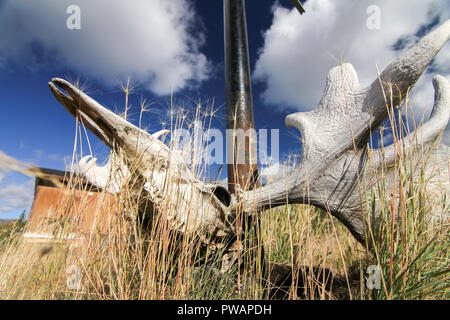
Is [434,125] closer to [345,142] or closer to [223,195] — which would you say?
[345,142]

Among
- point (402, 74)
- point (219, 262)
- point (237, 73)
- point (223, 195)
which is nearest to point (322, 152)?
point (402, 74)

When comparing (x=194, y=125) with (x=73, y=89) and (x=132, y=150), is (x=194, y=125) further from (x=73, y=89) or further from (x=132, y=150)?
(x=73, y=89)

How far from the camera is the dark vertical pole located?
2.01 m

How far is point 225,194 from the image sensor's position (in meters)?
1.35

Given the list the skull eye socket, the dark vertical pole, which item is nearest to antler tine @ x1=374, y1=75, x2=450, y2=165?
the skull eye socket

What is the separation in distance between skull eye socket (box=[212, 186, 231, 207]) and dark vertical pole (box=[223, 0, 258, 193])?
517mm

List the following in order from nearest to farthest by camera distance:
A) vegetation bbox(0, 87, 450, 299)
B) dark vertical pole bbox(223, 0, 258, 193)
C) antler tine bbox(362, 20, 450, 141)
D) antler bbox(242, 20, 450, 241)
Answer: vegetation bbox(0, 87, 450, 299)
antler tine bbox(362, 20, 450, 141)
antler bbox(242, 20, 450, 241)
dark vertical pole bbox(223, 0, 258, 193)

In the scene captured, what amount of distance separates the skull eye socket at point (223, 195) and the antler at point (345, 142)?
112 mm

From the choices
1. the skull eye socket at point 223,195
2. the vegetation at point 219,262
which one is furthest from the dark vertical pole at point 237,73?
the vegetation at point 219,262

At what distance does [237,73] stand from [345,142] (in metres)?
1.27

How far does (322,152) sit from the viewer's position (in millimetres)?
1309

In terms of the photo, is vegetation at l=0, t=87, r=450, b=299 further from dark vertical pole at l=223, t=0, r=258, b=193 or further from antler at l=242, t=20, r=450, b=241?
dark vertical pole at l=223, t=0, r=258, b=193
